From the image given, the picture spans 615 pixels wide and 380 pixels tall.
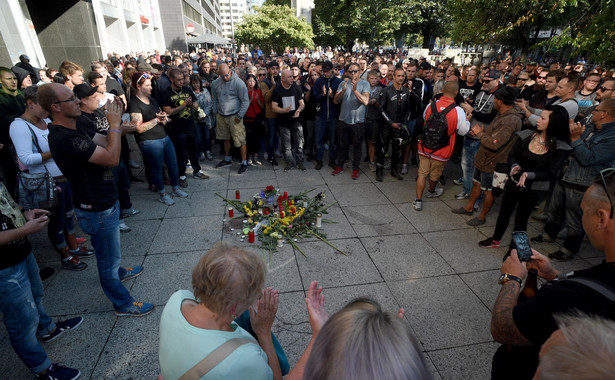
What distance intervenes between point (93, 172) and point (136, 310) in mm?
1455

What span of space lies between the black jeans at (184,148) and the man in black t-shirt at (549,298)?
5729 mm

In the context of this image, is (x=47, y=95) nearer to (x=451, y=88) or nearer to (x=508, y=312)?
(x=508, y=312)

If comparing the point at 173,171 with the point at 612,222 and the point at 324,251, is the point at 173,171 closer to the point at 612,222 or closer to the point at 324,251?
the point at 324,251

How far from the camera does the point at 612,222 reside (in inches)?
59.7

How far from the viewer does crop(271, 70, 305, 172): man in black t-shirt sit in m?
6.57

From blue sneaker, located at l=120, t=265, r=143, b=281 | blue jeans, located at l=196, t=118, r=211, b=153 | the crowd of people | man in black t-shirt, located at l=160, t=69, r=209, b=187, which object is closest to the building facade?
the crowd of people

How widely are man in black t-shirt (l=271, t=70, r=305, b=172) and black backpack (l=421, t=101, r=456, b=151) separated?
279cm

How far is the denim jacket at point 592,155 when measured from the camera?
135 inches

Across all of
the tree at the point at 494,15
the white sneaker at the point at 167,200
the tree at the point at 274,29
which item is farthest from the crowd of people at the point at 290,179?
the tree at the point at 274,29

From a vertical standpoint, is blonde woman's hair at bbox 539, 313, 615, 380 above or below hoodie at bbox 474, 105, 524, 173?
above

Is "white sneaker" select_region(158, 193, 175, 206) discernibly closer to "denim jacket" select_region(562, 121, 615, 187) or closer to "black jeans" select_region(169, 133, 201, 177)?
"black jeans" select_region(169, 133, 201, 177)

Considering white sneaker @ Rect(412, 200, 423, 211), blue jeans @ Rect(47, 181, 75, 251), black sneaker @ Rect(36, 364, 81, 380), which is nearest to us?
black sneaker @ Rect(36, 364, 81, 380)

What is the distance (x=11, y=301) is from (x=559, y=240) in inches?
253

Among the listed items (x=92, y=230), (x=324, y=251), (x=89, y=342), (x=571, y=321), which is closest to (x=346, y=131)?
(x=324, y=251)
